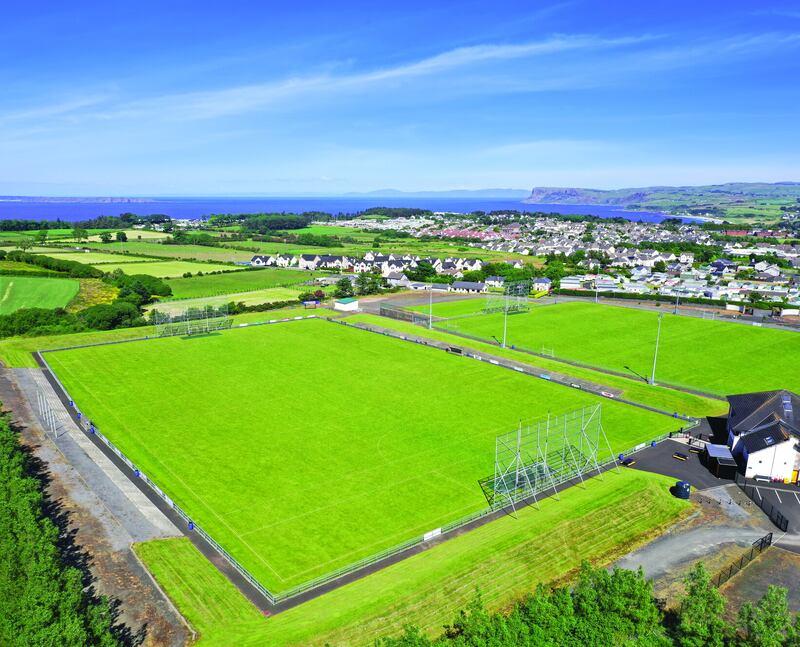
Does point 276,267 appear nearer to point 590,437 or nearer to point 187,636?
point 590,437

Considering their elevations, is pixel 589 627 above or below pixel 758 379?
→ above

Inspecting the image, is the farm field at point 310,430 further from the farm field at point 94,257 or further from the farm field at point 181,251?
the farm field at point 181,251

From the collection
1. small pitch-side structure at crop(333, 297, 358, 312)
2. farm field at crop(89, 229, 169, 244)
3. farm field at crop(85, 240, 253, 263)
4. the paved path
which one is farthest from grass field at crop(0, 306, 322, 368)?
farm field at crop(89, 229, 169, 244)

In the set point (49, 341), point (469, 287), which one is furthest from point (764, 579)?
point (469, 287)

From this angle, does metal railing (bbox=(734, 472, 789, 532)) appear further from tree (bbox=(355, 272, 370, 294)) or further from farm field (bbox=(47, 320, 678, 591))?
tree (bbox=(355, 272, 370, 294))

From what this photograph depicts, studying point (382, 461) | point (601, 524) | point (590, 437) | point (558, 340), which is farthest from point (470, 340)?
point (601, 524)
